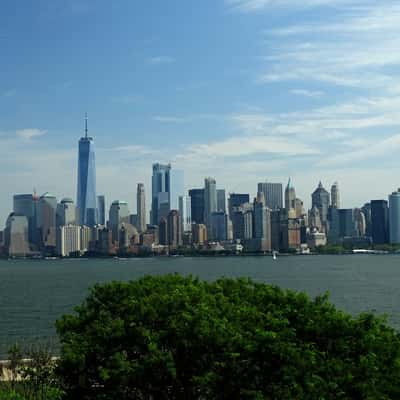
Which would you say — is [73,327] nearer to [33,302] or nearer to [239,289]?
[239,289]

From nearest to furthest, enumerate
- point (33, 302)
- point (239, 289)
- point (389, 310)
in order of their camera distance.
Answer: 1. point (239, 289)
2. point (389, 310)
3. point (33, 302)

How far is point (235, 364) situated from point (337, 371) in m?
2.28

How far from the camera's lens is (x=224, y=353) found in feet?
49.7

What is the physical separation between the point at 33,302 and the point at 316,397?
50760 millimetres

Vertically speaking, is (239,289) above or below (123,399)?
above

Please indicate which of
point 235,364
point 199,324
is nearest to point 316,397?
point 235,364

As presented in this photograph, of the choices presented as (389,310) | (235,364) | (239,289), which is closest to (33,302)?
(389,310)

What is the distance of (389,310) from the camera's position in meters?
53.6

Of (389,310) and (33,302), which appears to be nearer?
(389,310)

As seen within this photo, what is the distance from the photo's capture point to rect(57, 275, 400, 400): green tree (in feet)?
49.5

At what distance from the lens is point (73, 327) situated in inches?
717

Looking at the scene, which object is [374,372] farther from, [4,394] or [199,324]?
[4,394]

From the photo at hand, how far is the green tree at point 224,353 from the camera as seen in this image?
1509 cm

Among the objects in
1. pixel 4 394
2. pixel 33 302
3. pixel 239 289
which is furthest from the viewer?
pixel 33 302
